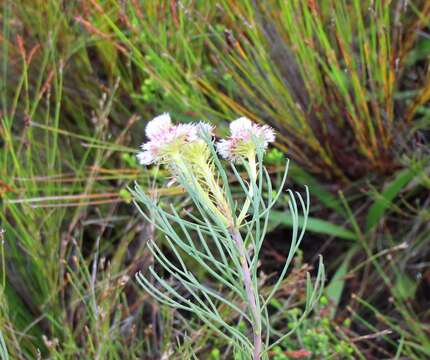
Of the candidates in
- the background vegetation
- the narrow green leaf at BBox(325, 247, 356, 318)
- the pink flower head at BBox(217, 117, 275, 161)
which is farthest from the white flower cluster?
the narrow green leaf at BBox(325, 247, 356, 318)

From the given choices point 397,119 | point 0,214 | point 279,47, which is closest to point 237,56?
point 279,47

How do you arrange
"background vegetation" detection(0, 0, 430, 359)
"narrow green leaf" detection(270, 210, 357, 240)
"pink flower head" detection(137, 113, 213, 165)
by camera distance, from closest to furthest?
"pink flower head" detection(137, 113, 213, 165), "background vegetation" detection(0, 0, 430, 359), "narrow green leaf" detection(270, 210, 357, 240)

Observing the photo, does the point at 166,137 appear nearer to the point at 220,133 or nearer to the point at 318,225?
the point at 220,133

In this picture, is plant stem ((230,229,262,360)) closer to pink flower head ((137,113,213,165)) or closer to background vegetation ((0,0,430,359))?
pink flower head ((137,113,213,165))

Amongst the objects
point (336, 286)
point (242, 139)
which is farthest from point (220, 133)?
point (242, 139)

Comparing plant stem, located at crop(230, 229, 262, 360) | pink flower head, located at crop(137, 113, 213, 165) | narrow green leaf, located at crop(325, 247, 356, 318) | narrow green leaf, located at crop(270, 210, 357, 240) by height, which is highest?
pink flower head, located at crop(137, 113, 213, 165)

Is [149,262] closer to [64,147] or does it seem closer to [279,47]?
[64,147]

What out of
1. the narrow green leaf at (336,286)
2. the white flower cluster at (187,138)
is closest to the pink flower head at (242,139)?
the white flower cluster at (187,138)
